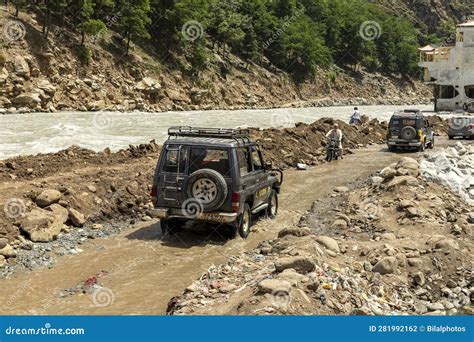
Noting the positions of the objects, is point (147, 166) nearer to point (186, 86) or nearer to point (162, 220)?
point (162, 220)

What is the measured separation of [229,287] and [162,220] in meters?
4.32

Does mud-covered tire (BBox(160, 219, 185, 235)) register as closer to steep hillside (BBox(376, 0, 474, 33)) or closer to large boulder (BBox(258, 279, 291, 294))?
large boulder (BBox(258, 279, 291, 294))

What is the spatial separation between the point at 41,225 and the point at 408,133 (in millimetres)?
20928

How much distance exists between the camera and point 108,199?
14258mm

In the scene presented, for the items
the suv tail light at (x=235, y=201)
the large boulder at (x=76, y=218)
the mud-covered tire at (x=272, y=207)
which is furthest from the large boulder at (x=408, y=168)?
the large boulder at (x=76, y=218)

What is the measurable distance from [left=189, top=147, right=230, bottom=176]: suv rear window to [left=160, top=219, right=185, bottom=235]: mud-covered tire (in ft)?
4.65

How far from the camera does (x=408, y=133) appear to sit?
27.8 metres

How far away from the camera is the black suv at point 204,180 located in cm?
1152

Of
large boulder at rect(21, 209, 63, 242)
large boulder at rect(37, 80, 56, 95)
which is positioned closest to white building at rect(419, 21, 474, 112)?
large boulder at rect(37, 80, 56, 95)

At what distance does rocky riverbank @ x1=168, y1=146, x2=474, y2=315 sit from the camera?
7.67 m

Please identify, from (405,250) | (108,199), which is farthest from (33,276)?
(405,250)

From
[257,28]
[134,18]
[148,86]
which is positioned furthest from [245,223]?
[257,28]

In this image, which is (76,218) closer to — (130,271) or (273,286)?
(130,271)

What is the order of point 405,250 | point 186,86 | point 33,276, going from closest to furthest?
1. point 33,276
2. point 405,250
3. point 186,86
